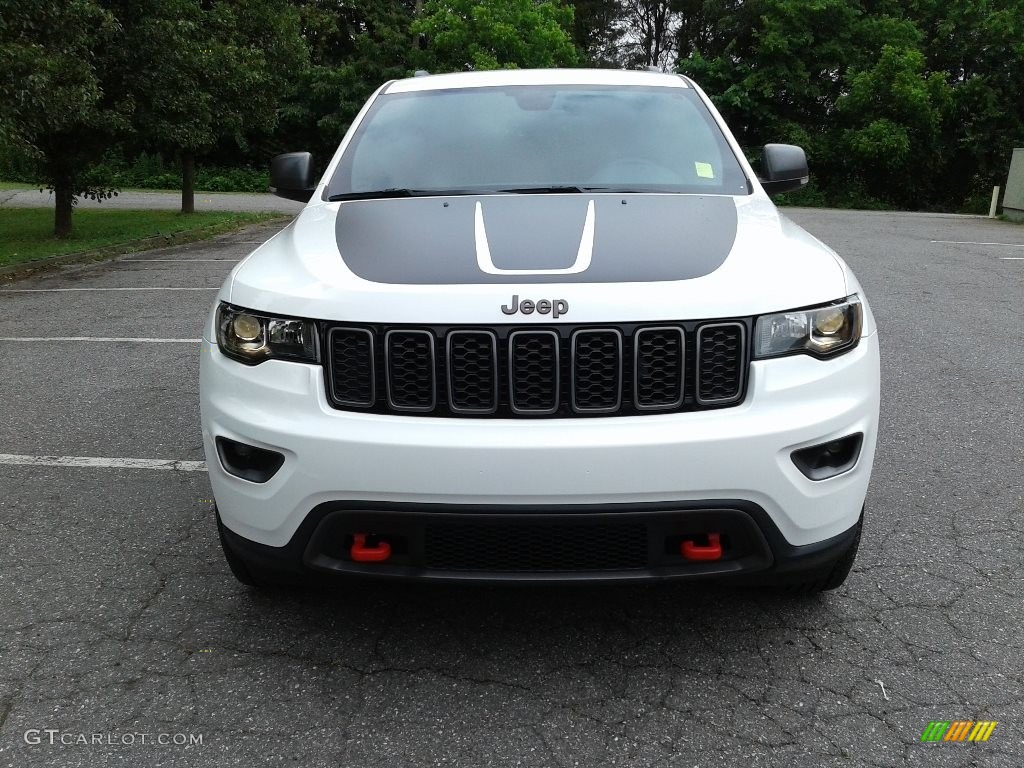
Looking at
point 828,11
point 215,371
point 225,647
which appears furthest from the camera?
point 828,11

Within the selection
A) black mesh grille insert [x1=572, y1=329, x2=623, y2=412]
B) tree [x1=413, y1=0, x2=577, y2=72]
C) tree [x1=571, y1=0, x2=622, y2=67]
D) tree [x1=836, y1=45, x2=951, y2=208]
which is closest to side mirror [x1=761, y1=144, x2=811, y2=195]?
black mesh grille insert [x1=572, y1=329, x2=623, y2=412]

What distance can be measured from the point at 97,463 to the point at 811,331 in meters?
3.48

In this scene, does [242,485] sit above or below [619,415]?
below

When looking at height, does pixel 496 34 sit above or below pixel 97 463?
above

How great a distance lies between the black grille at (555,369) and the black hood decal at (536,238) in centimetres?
16

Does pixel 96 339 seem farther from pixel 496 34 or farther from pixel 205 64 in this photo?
pixel 496 34

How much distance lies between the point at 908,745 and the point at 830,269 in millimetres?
1280

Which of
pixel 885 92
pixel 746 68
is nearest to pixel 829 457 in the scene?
pixel 885 92

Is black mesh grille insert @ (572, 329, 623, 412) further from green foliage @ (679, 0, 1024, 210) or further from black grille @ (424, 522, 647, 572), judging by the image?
green foliage @ (679, 0, 1024, 210)

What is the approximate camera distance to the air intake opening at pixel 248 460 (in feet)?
8.23

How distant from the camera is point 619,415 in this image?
2.46 metres

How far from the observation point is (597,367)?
2451 mm

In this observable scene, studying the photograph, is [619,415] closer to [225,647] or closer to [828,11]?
[225,647]

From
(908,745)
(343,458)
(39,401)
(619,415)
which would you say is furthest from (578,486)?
(39,401)
